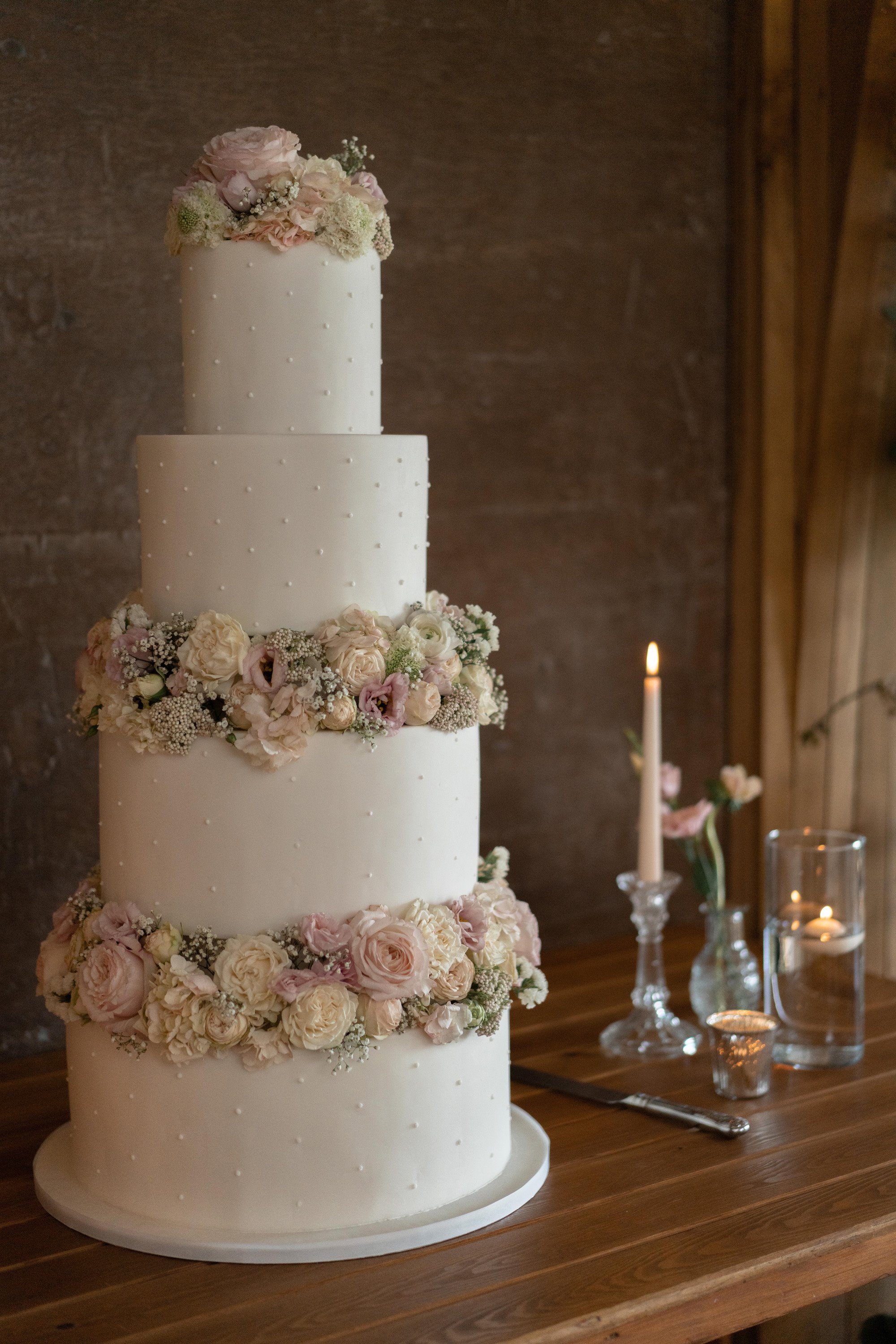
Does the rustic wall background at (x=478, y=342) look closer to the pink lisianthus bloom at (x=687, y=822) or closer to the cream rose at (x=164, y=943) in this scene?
the pink lisianthus bloom at (x=687, y=822)

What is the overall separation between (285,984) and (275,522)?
568 millimetres

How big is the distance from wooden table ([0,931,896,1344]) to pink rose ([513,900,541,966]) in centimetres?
28

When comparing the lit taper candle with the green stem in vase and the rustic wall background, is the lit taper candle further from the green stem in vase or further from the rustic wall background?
the rustic wall background

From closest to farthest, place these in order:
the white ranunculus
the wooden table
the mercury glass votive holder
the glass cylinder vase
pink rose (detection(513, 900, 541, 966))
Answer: the wooden table, the white ranunculus, pink rose (detection(513, 900, 541, 966)), the mercury glass votive holder, the glass cylinder vase

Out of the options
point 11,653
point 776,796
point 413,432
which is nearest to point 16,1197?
point 11,653

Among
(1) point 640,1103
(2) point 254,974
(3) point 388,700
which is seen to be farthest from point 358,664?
(1) point 640,1103

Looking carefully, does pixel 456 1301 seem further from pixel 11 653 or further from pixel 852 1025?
pixel 11 653

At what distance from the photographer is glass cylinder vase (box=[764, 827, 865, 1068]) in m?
2.28

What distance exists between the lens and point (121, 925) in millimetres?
1813

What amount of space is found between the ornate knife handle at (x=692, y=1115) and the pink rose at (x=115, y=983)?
0.80 metres

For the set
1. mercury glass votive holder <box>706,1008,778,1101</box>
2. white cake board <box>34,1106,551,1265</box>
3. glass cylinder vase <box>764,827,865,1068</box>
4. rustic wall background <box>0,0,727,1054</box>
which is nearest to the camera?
white cake board <box>34,1106,551,1265</box>

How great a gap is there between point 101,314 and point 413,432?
0.69m

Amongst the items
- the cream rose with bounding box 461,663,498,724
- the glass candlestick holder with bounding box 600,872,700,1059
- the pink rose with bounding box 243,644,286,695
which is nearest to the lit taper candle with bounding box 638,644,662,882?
Answer: the glass candlestick holder with bounding box 600,872,700,1059

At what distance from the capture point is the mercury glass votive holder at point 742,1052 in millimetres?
2135
